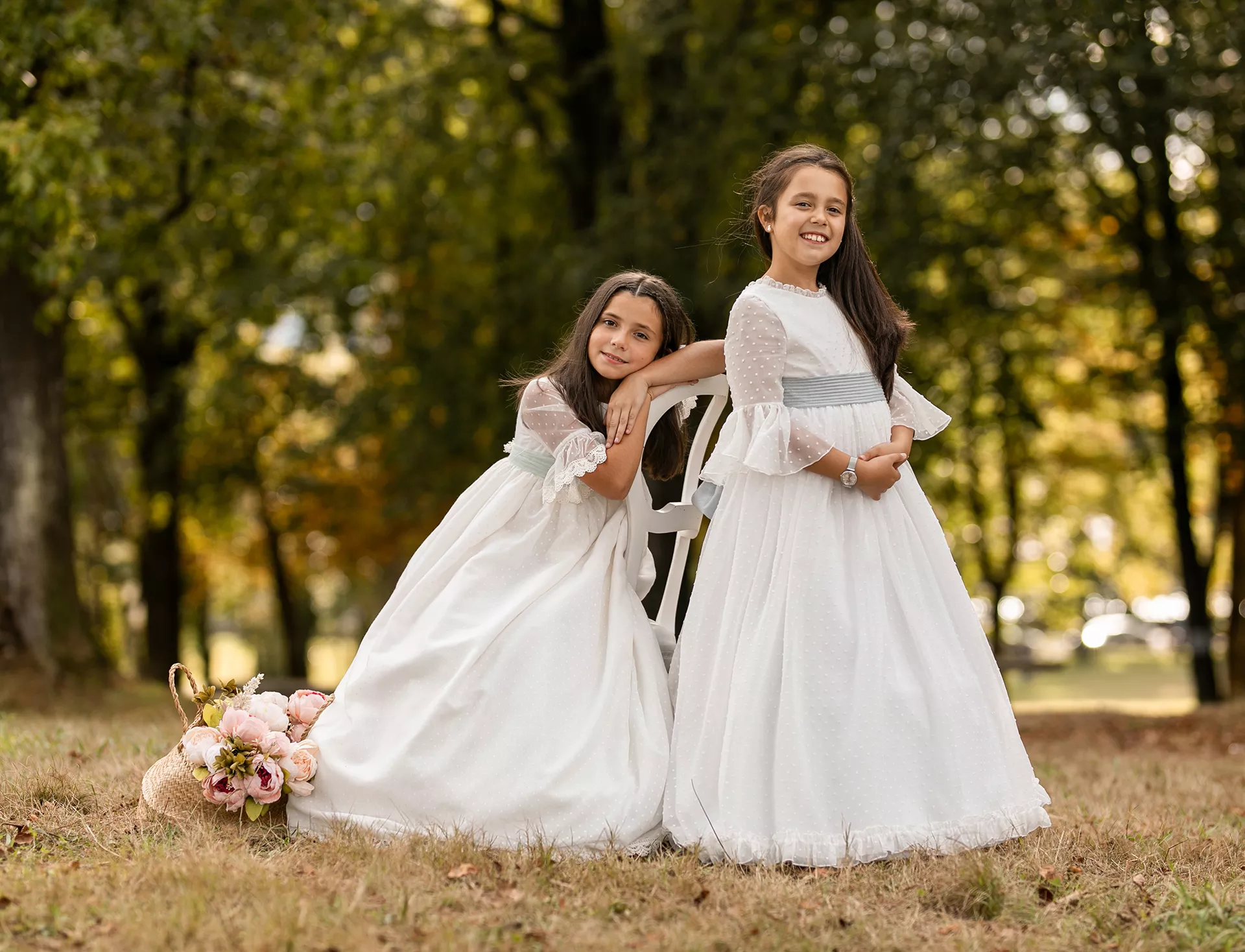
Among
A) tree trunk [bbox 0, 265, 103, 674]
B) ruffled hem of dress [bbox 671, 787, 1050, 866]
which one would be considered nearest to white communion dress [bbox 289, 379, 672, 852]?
ruffled hem of dress [bbox 671, 787, 1050, 866]

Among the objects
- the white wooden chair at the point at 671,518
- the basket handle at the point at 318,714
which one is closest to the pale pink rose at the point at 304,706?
the basket handle at the point at 318,714

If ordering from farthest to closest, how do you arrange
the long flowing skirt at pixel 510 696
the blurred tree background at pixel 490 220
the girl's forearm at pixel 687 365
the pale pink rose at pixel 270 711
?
1. the blurred tree background at pixel 490 220
2. the girl's forearm at pixel 687 365
3. the pale pink rose at pixel 270 711
4. the long flowing skirt at pixel 510 696

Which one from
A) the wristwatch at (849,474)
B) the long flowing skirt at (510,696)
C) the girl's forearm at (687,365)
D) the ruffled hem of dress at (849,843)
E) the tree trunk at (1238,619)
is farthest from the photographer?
the tree trunk at (1238,619)

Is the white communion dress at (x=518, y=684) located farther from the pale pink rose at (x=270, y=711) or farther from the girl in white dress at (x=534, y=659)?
the pale pink rose at (x=270, y=711)

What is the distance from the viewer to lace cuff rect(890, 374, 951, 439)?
4156mm

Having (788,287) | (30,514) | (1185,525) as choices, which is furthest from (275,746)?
(1185,525)

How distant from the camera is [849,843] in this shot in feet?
11.7

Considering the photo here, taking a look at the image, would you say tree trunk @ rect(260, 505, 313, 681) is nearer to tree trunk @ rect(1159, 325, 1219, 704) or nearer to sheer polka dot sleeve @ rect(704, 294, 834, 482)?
tree trunk @ rect(1159, 325, 1219, 704)

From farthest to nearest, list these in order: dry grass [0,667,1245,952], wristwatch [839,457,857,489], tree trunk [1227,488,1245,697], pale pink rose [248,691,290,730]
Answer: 1. tree trunk [1227,488,1245,697]
2. pale pink rose [248,691,290,730]
3. wristwatch [839,457,857,489]
4. dry grass [0,667,1245,952]

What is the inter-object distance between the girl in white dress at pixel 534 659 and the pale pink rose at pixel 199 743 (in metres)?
0.32

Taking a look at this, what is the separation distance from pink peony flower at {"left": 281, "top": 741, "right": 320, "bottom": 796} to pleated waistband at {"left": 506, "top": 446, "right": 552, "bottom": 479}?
1201mm

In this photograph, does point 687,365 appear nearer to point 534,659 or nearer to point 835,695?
point 534,659

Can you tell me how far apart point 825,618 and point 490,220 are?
9.81m

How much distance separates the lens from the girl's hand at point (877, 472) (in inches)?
151
